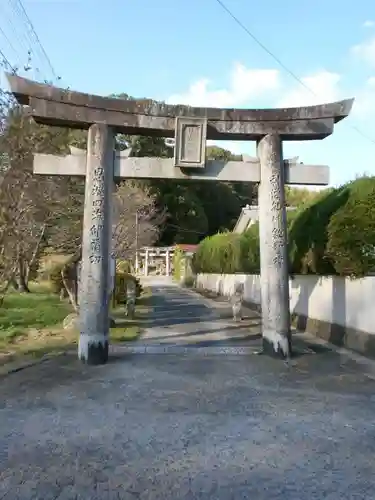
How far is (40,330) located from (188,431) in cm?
923

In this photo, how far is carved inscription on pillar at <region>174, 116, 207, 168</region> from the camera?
9.81 metres

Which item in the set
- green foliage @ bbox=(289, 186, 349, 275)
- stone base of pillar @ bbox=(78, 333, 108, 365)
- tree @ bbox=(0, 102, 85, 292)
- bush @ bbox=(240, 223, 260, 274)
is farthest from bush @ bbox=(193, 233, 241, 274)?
stone base of pillar @ bbox=(78, 333, 108, 365)

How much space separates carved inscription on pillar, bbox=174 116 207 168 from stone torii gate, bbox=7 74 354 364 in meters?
0.02

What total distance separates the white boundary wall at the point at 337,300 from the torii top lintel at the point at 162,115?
9.82 ft

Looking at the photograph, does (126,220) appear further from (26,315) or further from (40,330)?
(40,330)

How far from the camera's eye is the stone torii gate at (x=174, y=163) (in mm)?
9430

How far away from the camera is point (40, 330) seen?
13719 mm

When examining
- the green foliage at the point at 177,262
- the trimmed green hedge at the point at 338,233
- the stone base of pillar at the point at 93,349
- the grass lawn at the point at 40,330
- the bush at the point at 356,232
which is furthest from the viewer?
the green foliage at the point at 177,262

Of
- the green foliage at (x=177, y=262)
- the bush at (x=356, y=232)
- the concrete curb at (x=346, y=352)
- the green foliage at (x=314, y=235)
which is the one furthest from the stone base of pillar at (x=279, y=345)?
the green foliage at (x=177, y=262)

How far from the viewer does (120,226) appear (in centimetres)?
2434

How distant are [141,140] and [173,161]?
27145 millimetres

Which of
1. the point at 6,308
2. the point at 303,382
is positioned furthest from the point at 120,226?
the point at 303,382

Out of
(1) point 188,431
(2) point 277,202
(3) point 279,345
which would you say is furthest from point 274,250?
(1) point 188,431

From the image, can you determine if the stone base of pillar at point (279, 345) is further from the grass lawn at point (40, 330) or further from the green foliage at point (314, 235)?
the grass lawn at point (40, 330)
